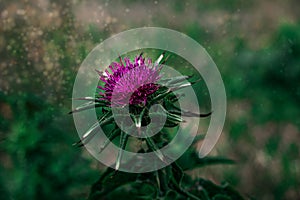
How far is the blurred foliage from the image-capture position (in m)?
1.03

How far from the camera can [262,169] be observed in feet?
3.37

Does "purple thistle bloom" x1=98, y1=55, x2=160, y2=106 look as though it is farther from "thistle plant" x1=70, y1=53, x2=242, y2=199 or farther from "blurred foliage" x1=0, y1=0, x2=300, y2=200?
"blurred foliage" x1=0, y1=0, x2=300, y2=200

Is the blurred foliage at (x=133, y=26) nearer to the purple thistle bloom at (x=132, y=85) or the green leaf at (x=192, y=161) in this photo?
the green leaf at (x=192, y=161)

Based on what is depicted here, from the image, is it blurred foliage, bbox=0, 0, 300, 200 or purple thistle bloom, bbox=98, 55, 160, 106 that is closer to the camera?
purple thistle bloom, bbox=98, 55, 160, 106

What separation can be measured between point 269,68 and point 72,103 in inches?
23.3

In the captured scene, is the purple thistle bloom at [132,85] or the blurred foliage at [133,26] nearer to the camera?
the purple thistle bloom at [132,85]

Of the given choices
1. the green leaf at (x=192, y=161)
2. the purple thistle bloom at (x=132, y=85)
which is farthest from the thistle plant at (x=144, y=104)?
the green leaf at (x=192, y=161)

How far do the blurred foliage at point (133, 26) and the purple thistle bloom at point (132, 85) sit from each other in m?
0.29

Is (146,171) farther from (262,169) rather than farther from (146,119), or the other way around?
(262,169)

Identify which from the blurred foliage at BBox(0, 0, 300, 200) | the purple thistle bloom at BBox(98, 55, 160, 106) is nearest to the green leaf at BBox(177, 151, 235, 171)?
the blurred foliage at BBox(0, 0, 300, 200)

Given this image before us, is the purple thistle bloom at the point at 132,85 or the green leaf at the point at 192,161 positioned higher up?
the purple thistle bloom at the point at 132,85

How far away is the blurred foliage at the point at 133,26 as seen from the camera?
3.39 feet


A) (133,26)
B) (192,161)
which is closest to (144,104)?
(192,161)

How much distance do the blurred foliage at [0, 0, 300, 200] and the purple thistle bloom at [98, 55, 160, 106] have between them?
0.29m
